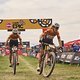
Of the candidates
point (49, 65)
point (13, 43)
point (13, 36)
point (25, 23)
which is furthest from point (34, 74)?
point (25, 23)

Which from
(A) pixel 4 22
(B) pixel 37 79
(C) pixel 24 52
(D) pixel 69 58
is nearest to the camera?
(B) pixel 37 79

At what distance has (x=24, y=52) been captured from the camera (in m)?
85.1

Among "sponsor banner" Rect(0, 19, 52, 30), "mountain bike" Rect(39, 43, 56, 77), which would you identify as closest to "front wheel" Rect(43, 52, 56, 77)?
"mountain bike" Rect(39, 43, 56, 77)

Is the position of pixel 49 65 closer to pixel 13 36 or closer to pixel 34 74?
pixel 34 74

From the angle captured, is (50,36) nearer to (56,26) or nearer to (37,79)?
(56,26)

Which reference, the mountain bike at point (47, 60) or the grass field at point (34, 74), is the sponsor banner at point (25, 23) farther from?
the mountain bike at point (47, 60)

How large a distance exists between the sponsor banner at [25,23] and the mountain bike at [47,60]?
31214mm

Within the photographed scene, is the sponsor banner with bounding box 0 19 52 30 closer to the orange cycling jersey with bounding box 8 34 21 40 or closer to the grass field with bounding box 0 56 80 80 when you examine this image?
the grass field with bounding box 0 56 80 80

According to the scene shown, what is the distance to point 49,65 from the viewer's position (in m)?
13.5

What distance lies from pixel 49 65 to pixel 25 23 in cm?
3358

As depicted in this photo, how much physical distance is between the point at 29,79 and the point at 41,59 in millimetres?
1631

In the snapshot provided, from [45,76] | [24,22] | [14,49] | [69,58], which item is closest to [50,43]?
[45,76]

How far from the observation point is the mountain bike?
13.2 metres

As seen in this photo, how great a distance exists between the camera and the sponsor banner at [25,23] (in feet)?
150
